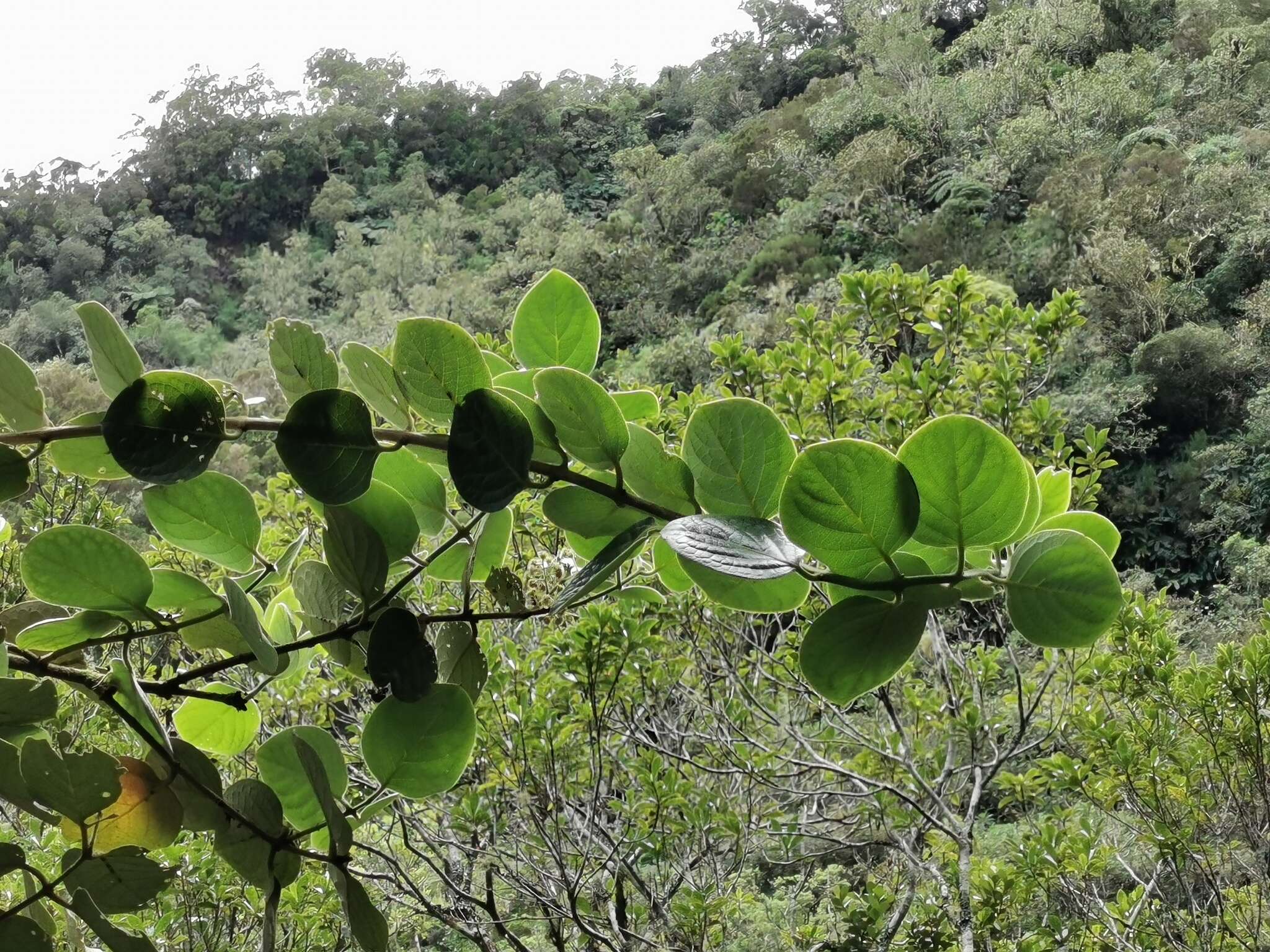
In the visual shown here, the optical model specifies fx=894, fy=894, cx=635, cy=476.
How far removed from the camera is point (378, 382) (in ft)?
0.58

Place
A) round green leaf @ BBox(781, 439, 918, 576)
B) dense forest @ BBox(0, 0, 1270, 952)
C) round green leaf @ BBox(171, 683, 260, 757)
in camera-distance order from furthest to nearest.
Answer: dense forest @ BBox(0, 0, 1270, 952)
round green leaf @ BBox(171, 683, 260, 757)
round green leaf @ BBox(781, 439, 918, 576)

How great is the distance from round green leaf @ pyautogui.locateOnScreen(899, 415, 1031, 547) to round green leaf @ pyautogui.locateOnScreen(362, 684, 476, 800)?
11 cm

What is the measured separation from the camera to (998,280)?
25.3 feet

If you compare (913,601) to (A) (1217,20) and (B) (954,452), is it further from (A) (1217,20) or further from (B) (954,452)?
(A) (1217,20)

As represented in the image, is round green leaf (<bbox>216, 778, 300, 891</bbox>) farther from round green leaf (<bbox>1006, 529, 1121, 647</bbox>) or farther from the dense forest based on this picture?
round green leaf (<bbox>1006, 529, 1121, 647</bbox>)

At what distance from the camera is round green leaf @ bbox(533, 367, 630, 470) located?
15 cm

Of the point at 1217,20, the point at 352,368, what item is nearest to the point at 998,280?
the point at 1217,20

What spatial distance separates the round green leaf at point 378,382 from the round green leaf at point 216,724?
0.32ft

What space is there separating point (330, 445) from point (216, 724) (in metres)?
0.12

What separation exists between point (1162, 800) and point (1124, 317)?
649 cm

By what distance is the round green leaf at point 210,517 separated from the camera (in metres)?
0.19

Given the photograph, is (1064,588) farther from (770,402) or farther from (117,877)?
A: (770,402)

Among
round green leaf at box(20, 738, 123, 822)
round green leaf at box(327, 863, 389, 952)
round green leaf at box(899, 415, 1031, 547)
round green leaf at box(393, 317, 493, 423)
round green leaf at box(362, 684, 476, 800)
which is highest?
round green leaf at box(393, 317, 493, 423)

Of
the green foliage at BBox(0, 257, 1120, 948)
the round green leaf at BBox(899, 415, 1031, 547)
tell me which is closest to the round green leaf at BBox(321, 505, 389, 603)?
the green foliage at BBox(0, 257, 1120, 948)
